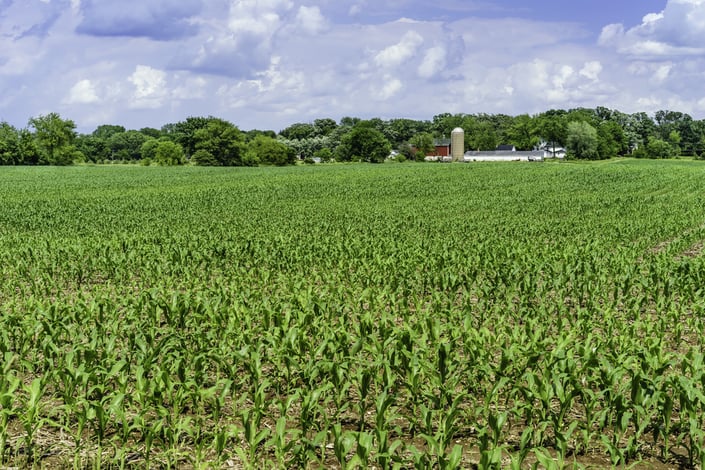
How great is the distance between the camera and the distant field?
5.62 m

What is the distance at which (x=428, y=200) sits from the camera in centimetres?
3734

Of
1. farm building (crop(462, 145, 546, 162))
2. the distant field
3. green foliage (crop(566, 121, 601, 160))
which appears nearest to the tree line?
green foliage (crop(566, 121, 601, 160))

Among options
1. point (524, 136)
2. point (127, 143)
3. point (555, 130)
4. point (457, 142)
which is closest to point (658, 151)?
Result: point (555, 130)

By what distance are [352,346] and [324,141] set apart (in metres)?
153

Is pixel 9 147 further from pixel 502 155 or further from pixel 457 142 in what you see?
pixel 502 155

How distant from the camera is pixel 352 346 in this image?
7.31 metres

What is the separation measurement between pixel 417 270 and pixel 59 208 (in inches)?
968

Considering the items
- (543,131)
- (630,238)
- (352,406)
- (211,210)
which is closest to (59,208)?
(211,210)

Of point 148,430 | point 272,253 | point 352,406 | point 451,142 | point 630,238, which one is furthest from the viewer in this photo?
point 451,142

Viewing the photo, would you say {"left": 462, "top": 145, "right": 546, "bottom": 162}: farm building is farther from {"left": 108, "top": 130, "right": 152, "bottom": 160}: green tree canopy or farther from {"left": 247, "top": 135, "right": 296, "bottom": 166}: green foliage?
{"left": 108, "top": 130, "right": 152, "bottom": 160}: green tree canopy

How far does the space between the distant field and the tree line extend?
296 ft

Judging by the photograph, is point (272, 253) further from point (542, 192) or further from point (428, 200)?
point (542, 192)

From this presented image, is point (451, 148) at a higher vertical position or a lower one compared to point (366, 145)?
higher

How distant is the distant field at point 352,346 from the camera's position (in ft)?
18.4
